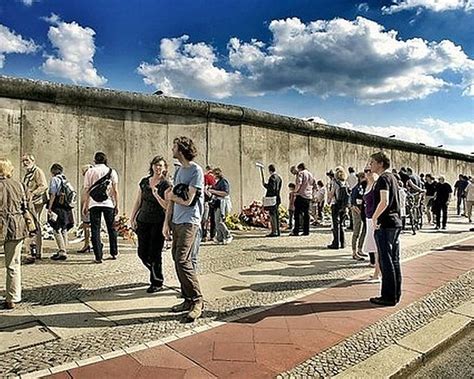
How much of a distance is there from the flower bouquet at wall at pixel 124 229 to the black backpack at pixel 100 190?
8.46ft

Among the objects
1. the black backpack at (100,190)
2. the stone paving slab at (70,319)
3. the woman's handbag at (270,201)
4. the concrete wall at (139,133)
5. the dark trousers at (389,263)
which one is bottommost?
the stone paving slab at (70,319)

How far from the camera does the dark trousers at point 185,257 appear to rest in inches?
176

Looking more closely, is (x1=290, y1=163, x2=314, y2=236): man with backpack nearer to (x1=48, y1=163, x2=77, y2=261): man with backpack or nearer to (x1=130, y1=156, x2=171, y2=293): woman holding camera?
(x1=48, y1=163, x2=77, y2=261): man with backpack

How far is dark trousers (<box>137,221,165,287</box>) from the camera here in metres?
5.38

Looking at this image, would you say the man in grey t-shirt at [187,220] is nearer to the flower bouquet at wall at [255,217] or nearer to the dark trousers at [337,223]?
the dark trousers at [337,223]

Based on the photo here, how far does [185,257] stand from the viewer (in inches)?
176

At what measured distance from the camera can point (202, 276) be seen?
20.6 ft

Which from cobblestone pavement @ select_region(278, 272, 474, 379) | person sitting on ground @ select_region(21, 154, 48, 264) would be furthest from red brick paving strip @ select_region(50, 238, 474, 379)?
person sitting on ground @ select_region(21, 154, 48, 264)

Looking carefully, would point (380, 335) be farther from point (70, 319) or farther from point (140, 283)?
point (140, 283)

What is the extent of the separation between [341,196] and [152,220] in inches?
186

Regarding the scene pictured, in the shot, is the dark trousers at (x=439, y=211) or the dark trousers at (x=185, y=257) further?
the dark trousers at (x=439, y=211)

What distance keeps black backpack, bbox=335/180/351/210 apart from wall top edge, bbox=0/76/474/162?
16.1ft

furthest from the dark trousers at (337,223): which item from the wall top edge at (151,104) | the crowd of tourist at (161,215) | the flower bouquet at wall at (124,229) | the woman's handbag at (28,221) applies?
the woman's handbag at (28,221)

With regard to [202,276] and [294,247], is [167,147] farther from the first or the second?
[202,276]
